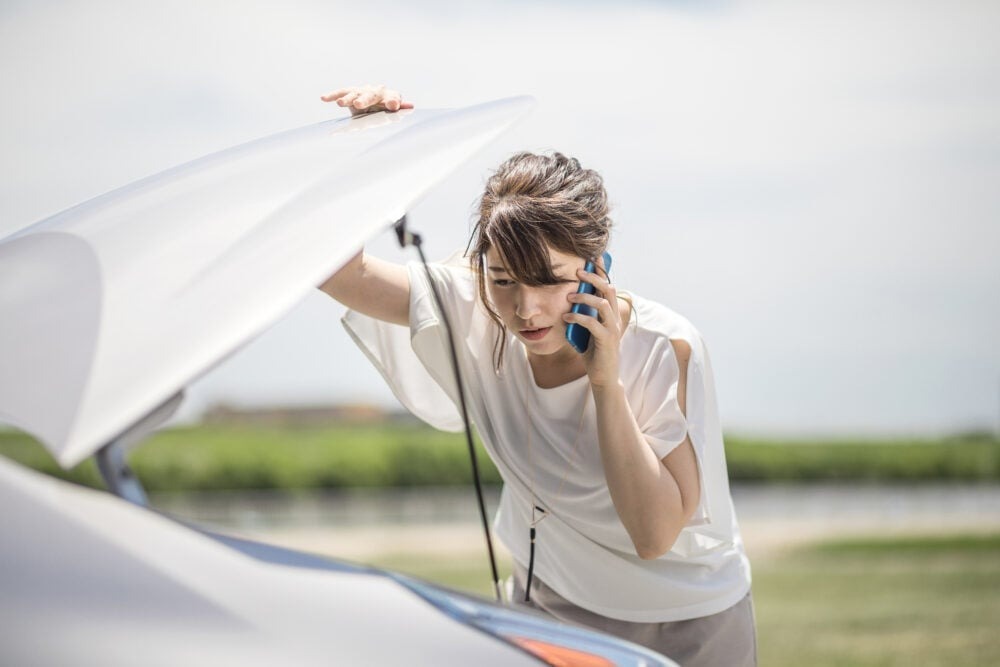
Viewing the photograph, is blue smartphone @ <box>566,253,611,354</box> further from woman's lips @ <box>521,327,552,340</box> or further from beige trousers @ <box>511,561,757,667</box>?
beige trousers @ <box>511,561,757,667</box>

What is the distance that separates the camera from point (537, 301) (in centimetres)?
173

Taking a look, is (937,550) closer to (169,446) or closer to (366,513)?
(366,513)

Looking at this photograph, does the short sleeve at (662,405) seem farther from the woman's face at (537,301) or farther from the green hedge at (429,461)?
the green hedge at (429,461)

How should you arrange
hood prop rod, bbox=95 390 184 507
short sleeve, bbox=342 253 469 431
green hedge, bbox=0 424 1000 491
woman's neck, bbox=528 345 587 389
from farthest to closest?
1. green hedge, bbox=0 424 1000 491
2. short sleeve, bbox=342 253 469 431
3. woman's neck, bbox=528 345 587 389
4. hood prop rod, bbox=95 390 184 507

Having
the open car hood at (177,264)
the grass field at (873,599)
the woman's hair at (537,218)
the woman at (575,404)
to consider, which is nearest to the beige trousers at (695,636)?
the woman at (575,404)

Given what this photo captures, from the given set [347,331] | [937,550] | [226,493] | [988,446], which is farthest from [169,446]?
[347,331]

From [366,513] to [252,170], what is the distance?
74.8 feet

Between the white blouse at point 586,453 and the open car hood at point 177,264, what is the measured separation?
1.70 ft

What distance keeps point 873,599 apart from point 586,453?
10.1 meters

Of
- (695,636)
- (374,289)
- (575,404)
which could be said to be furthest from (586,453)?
(374,289)

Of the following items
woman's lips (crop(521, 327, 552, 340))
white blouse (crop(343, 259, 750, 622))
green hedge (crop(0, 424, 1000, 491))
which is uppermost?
woman's lips (crop(521, 327, 552, 340))

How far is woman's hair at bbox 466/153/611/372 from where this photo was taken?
173cm

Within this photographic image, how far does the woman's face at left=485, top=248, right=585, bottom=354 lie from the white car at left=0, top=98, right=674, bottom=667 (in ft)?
1.26

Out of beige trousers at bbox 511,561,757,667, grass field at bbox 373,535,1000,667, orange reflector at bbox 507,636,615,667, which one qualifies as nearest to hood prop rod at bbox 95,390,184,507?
orange reflector at bbox 507,636,615,667
